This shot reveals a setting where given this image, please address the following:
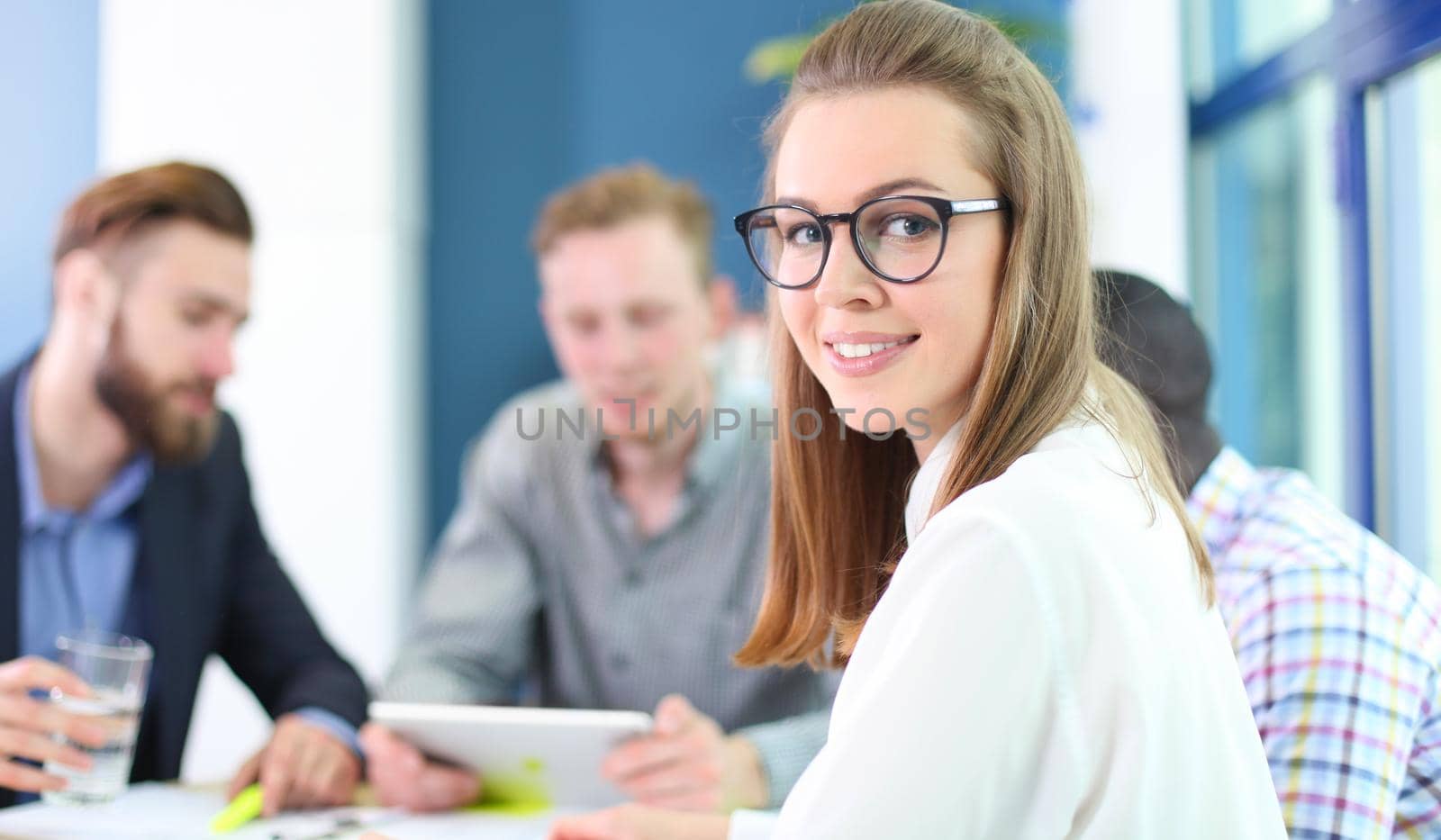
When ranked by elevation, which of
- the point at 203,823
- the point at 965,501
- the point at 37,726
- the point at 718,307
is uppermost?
the point at 718,307

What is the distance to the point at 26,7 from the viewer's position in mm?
2010

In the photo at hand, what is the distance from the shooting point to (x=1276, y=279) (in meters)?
2.45

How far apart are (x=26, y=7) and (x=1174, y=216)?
6.92 feet

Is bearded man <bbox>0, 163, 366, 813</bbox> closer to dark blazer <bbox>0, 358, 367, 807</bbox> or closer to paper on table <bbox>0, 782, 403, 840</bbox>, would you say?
dark blazer <bbox>0, 358, 367, 807</bbox>

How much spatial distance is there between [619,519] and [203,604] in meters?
0.62

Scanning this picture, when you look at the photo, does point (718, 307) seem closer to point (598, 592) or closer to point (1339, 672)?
point (598, 592)

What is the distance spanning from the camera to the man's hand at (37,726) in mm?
1309

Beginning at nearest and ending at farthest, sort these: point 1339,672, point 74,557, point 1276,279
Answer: point 1339,672 → point 74,557 → point 1276,279

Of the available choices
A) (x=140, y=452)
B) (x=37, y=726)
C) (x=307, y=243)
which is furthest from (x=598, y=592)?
(x=307, y=243)

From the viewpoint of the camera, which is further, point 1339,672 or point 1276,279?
point 1276,279

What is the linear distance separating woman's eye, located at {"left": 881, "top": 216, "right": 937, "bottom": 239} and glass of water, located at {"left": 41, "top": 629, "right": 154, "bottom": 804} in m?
0.97

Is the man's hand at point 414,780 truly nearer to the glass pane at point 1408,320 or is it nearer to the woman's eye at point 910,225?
the woman's eye at point 910,225

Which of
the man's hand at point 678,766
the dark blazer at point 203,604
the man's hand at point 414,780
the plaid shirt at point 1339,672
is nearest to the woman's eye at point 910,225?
the plaid shirt at point 1339,672

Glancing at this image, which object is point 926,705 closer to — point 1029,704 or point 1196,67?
point 1029,704
